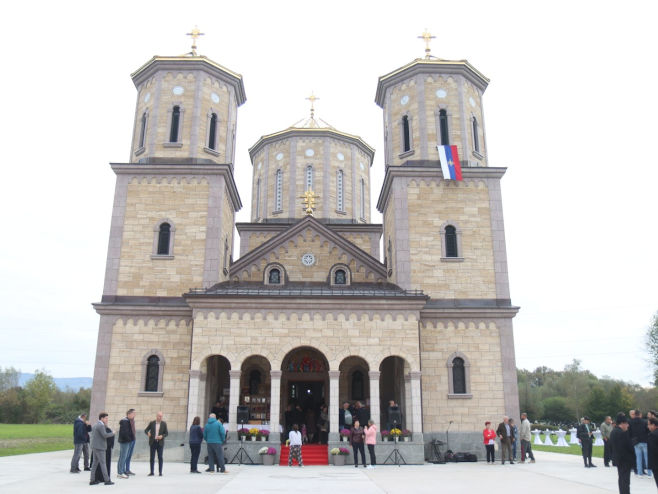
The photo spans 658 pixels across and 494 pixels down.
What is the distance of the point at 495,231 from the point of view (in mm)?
22406

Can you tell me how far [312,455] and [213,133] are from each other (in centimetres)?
1412

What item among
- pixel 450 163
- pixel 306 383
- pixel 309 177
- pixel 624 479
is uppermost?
pixel 309 177

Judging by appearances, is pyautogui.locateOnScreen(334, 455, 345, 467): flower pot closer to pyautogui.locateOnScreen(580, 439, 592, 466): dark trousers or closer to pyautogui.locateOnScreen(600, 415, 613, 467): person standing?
pyautogui.locateOnScreen(580, 439, 592, 466): dark trousers

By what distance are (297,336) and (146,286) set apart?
259 inches

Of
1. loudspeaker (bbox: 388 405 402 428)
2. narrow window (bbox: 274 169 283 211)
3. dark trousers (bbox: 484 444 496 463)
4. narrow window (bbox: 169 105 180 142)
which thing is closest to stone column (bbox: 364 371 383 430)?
loudspeaker (bbox: 388 405 402 428)

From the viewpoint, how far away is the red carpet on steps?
18.2 metres

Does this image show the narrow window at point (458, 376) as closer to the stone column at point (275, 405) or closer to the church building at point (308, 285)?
the church building at point (308, 285)

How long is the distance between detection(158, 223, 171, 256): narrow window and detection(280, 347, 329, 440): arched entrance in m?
6.60

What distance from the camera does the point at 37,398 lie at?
236 feet

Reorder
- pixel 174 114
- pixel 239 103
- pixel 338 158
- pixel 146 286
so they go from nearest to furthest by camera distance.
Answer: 1. pixel 146 286
2. pixel 174 114
3. pixel 239 103
4. pixel 338 158

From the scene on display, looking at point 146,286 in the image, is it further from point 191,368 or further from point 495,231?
point 495,231

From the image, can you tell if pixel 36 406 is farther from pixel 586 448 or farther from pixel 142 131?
pixel 586 448

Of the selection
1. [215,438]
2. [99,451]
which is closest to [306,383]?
[215,438]

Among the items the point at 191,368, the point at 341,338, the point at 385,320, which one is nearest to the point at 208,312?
the point at 191,368
